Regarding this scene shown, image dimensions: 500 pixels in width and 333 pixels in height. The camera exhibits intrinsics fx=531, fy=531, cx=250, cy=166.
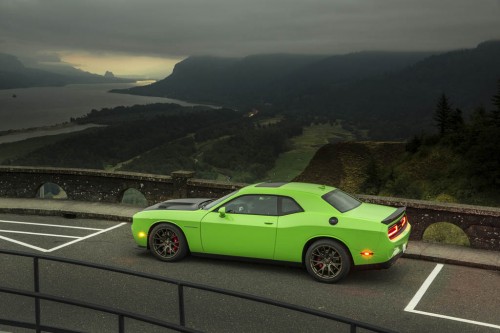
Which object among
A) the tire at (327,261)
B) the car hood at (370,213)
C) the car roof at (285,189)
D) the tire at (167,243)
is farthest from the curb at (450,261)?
the tire at (167,243)

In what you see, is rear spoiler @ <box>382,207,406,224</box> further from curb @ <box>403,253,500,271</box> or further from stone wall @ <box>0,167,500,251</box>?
stone wall @ <box>0,167,500,251</box>

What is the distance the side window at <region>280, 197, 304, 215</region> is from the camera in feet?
29.9

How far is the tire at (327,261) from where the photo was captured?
861cm

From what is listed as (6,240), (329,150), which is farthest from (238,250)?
(329,150)

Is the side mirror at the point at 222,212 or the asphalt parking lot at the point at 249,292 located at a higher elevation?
the side mirror at the point at 222,212

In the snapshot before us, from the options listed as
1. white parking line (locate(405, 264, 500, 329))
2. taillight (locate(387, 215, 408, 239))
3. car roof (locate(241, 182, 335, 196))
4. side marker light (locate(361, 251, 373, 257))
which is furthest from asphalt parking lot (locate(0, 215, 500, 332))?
car roof (locate(241, 182, 335, 196))

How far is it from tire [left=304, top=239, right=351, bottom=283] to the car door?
719 millimetres

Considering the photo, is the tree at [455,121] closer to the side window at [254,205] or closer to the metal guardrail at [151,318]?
the side window at [254,205]

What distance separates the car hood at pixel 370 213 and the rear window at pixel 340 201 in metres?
0.11

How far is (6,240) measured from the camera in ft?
38.1

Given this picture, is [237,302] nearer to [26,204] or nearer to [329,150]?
[26,204]

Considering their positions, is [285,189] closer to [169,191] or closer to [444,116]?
[169,191]

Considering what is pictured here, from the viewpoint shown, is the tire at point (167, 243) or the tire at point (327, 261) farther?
the tire at point (167, 243)

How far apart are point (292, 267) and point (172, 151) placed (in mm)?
190052
